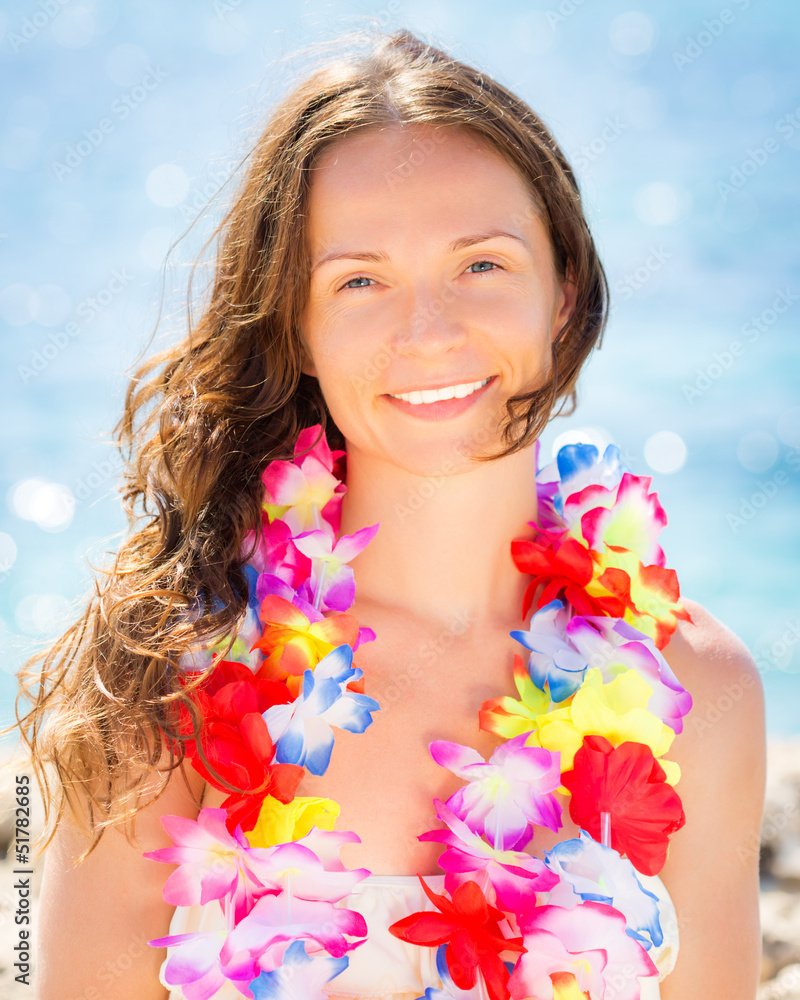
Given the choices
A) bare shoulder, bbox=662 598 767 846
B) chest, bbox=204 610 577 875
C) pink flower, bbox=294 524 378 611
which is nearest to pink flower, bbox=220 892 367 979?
chest, bbox=204 610 577 875

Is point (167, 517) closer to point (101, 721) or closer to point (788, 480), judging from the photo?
point (101, 721)

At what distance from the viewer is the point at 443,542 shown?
2006 mm

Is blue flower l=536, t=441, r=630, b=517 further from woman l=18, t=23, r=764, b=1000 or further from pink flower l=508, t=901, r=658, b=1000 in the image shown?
pink flower l=508, t=901, r=658, b=1000

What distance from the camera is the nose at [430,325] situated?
1789 mm

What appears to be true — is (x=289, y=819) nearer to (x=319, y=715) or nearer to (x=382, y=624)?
(x=319, y=715)

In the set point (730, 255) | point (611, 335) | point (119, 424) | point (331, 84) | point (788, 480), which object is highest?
point (331, 84)

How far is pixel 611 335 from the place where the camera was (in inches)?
484

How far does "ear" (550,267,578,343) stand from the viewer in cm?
207

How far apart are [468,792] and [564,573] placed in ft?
1.72

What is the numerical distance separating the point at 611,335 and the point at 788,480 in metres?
3.52

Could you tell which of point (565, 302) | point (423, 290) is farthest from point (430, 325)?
point (565, 302)

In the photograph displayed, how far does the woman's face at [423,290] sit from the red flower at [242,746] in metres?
0.52

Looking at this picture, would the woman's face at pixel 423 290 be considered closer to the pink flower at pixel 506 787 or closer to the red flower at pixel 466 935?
the pink flower at pixel 506 787

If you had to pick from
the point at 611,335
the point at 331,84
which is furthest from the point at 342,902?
the point at 611,335
